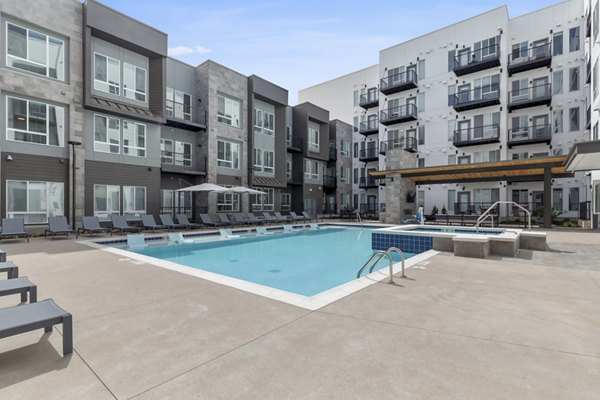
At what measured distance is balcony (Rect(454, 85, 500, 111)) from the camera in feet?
75.3

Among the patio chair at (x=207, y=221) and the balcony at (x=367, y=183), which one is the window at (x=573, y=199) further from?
the patio chair at (x=207, y=221)

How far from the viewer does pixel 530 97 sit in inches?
879

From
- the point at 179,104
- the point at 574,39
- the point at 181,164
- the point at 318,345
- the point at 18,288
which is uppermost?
the point at 574,39

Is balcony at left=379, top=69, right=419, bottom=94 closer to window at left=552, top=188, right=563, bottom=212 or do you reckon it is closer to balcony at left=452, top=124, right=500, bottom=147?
balcony at left=452, top=124, right=500, bottom=147

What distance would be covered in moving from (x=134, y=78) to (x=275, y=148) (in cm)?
1116

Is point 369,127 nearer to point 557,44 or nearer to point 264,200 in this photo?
point 264,200

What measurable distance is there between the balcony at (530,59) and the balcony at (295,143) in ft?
56.5

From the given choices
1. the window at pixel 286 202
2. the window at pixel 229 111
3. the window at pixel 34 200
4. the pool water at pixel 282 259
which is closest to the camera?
the pool water at pixel 282 259

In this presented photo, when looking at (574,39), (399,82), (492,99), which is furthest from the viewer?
(399,82)

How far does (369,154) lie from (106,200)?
958 inches

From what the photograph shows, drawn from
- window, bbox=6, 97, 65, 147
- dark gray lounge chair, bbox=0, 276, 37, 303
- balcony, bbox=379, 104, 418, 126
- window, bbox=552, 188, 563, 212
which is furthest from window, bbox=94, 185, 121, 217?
window, bbox=552, 188, 563, 212

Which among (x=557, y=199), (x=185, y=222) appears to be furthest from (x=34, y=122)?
(x=557, y=199)

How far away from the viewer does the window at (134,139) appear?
53.0ft

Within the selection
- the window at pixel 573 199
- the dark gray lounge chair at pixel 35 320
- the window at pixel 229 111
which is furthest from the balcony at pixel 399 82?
the dark gray lounge chair at pixel 35 320
